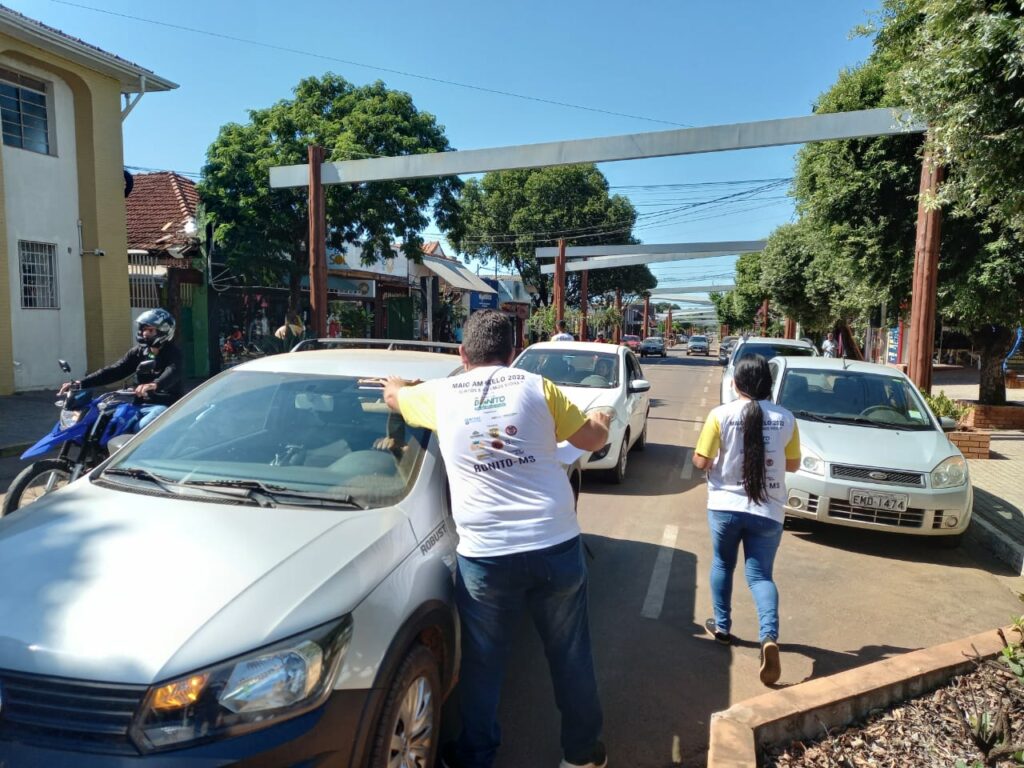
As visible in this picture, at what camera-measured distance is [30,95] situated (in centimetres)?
1441

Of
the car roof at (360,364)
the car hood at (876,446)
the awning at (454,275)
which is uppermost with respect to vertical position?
the awning at (454,275)

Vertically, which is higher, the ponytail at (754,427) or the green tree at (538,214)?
the green tree at (538,214)

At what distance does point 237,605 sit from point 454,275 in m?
33.9

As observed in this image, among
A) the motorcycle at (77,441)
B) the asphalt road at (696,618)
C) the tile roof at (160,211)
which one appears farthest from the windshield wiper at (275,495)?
the tile roof at (160,211)

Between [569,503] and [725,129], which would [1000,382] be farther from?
[569,503]

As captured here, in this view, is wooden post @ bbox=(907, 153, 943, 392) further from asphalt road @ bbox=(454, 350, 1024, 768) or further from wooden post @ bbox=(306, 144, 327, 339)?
wooden post @ bbox=(306, 144, 327, 339)

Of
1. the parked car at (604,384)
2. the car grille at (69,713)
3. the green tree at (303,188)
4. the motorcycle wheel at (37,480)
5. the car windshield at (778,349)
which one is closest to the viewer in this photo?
the car grille at (69,713)

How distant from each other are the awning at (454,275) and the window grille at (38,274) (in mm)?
17576

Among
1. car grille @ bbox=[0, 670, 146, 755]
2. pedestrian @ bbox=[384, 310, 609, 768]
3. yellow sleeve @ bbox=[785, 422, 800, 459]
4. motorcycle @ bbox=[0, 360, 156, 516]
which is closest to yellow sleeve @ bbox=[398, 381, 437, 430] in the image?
pedestrian @ bbox=[384, 310, 609, 768]

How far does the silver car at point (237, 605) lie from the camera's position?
1.89 meters

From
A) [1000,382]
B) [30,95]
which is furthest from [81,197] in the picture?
[1000,382]

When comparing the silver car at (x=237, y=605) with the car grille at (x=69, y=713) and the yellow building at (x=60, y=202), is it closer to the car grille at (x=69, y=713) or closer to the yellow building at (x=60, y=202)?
the car grille at (x=69, y=713)

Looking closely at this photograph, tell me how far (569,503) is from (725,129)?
875 cm

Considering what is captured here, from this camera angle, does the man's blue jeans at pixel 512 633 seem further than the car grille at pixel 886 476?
No
